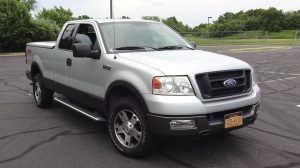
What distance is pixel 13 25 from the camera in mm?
28453

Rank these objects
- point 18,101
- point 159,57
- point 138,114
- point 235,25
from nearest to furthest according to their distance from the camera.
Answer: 1. point 138,114
2. point 159,57
3. point 18,101
4. point 235,25

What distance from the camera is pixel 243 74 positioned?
505 centimetres

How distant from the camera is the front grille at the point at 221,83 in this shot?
4.57 m

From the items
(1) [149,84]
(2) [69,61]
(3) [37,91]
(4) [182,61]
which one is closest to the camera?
(1) [149,84]

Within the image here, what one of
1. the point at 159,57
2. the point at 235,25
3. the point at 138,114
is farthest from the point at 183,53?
the point at 235,25

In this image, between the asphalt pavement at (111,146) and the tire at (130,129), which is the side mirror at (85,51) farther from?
the asphalt pavement at (111,146)

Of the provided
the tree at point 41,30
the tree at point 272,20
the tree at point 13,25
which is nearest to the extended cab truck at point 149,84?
the tree at point 13,25

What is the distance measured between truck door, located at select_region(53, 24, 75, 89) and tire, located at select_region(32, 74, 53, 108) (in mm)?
786

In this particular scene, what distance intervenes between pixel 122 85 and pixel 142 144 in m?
0.80

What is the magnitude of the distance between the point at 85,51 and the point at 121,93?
821 mm

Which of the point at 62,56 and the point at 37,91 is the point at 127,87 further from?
the point at 37,91

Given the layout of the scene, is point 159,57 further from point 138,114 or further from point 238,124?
point 238,124

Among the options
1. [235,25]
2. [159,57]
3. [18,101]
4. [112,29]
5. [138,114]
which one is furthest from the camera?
[235,25]

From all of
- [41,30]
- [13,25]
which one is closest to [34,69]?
[13,25]
